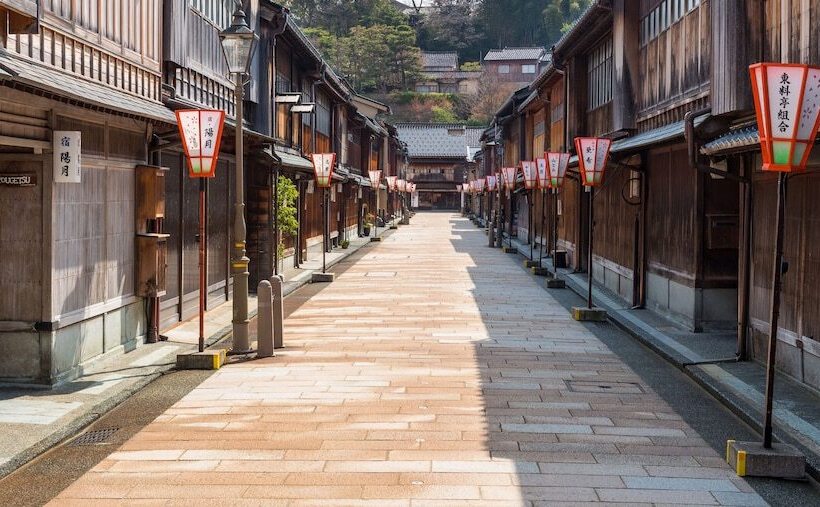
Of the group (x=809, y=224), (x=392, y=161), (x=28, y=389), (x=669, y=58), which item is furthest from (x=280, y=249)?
(x=392, y=161)

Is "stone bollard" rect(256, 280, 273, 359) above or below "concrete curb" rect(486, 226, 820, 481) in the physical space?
above

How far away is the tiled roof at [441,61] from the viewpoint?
122075 millimetres

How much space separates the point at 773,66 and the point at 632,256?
14291 mm

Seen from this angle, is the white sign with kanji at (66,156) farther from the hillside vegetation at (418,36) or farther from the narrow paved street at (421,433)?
the hillside vegetation at (418,36)

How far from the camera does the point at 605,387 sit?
12.1 meters

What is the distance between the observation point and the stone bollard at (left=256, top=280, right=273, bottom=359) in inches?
554

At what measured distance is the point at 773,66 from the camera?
26.6 ft

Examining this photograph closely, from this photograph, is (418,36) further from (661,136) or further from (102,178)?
(102,178)

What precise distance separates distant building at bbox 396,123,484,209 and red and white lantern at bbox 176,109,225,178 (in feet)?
301

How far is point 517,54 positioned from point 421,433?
350ft

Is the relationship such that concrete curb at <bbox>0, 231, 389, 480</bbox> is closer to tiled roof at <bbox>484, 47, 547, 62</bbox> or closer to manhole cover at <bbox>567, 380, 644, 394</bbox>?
manhole cover at <bbox>567, 380, 644, 394</bbox>

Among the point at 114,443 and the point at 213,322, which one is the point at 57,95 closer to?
the point at 114,443

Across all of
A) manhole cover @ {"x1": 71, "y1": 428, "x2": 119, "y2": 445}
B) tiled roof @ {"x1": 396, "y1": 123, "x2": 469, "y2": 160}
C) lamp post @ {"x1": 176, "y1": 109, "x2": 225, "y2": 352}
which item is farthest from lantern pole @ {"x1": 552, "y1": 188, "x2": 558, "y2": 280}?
tiled roof @ {"x1": 396, "y1": 123, "x2": 469, "y2": 160}

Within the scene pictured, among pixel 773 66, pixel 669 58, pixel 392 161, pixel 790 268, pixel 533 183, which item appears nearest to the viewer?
pixel 773 66
